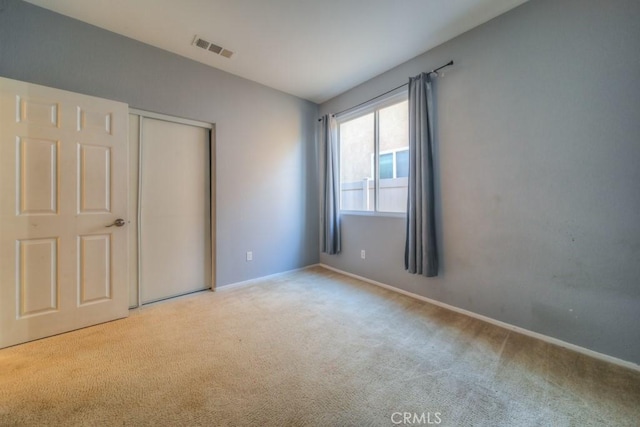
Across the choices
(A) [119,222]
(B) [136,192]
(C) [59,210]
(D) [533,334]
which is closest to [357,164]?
(D) [533,334]

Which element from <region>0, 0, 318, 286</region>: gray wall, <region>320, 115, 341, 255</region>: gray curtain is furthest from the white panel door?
<region>320, 115, 341, 255</region>: gray curtain

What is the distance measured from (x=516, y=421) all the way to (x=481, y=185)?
1.80m

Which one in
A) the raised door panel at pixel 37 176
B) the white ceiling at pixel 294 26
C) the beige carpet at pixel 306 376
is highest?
the white ceiling at pixel 294 26

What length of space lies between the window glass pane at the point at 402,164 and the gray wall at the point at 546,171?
1.42ft

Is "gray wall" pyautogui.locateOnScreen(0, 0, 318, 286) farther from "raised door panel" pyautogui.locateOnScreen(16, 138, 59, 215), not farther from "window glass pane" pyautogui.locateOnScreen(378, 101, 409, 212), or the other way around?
"window glass pane" pyautogui.locateOnScreen(378, 101, 409, 212)

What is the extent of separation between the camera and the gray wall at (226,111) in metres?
2.07

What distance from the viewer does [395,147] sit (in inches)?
121

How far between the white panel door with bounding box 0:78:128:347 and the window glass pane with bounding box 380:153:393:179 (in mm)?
2883

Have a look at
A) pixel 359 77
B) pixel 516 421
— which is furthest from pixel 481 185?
pixel 359 77

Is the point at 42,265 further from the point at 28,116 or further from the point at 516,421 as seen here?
the point at 516,421

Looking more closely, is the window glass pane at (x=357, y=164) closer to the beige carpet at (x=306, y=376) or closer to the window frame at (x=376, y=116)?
the window frame at (x=376, y=116)

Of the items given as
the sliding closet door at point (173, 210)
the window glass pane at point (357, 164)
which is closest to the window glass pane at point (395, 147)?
the window glass pane at point (357, 164)

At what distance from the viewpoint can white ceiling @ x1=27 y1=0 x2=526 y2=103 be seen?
6.72 feet

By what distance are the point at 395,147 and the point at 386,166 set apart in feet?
0.87
